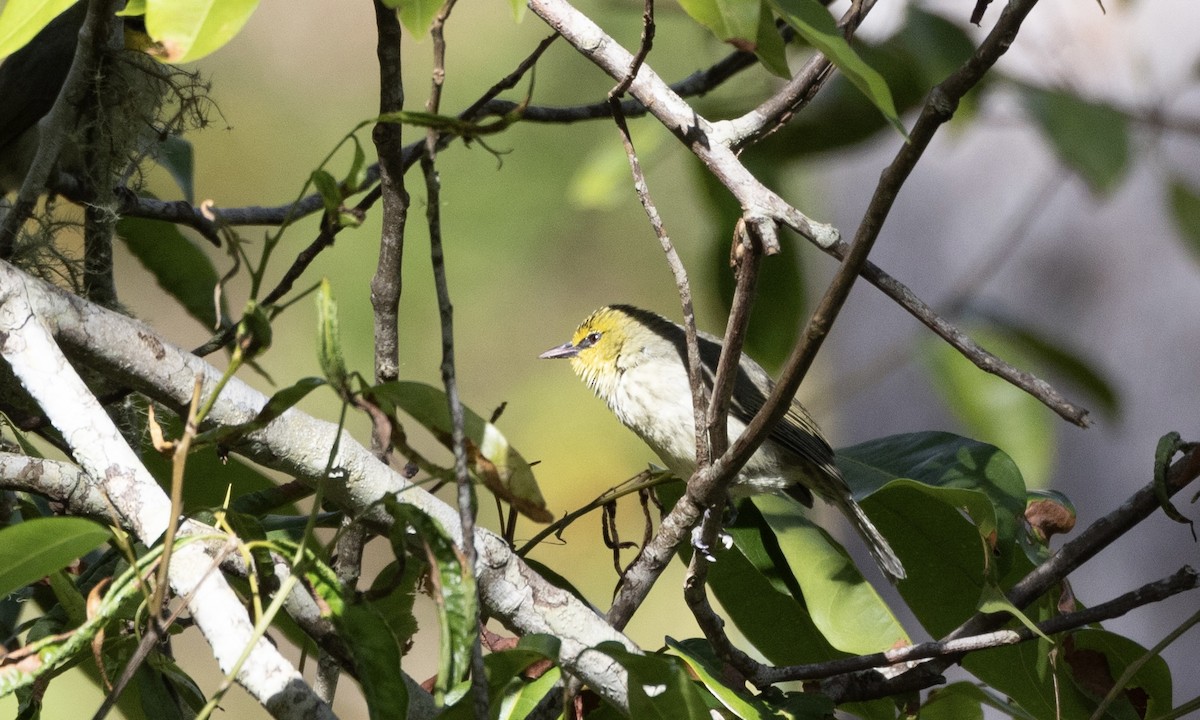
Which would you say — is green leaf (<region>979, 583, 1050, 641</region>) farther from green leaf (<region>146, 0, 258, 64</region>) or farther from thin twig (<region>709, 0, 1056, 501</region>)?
green leaf (<region>146, 0, 258, 64</region>)

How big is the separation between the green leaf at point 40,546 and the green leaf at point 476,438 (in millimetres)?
241

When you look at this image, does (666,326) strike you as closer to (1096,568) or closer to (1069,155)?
(1069,155)

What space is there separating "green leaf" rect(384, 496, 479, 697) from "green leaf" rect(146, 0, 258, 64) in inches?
12.9

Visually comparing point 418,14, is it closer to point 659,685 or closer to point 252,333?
point 252,333

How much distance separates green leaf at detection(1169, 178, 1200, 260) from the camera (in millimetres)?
1589

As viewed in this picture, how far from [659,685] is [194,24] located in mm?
640

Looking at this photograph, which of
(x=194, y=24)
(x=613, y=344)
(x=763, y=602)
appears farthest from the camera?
(x=613, y=344)

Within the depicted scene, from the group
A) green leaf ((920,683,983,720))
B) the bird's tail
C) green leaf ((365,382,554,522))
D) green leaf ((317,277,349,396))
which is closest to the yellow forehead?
the bird's tail

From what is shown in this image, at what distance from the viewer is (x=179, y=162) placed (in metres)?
2.01

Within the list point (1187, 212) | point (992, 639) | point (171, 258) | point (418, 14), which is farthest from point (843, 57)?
point (171, 258)

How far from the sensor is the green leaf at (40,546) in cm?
80

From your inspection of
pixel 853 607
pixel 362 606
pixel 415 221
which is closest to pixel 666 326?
pixel 853 607

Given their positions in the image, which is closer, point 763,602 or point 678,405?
point 763,602

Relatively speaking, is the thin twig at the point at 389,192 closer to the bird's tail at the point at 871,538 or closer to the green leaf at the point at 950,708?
the green leaf at the point at 950,708
